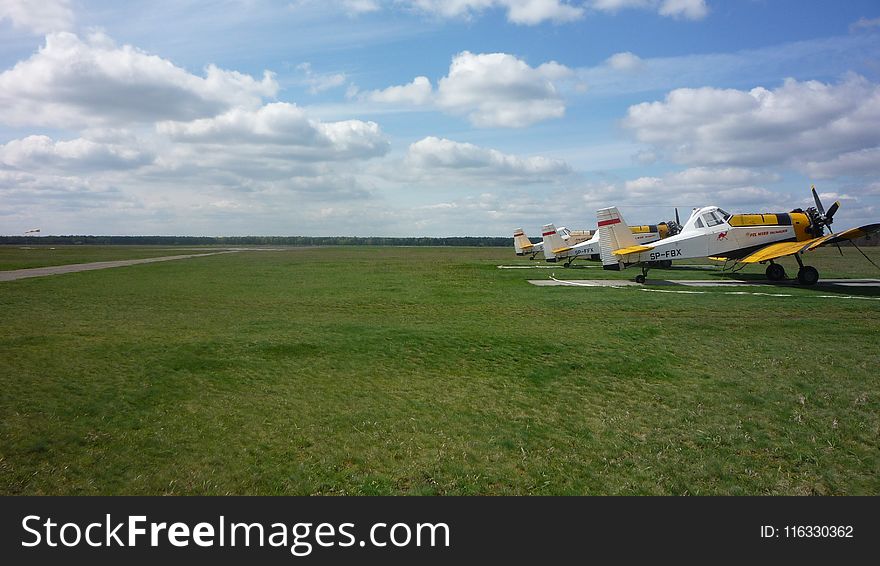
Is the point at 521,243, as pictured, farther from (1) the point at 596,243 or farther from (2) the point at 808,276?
(2) the point at 808,276

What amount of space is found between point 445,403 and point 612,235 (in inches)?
891

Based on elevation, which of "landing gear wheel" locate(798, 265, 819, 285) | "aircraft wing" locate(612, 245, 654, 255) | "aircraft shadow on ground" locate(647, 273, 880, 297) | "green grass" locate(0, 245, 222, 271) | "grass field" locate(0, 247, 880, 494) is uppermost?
"green grass" locate(0, 245, 222, 271)

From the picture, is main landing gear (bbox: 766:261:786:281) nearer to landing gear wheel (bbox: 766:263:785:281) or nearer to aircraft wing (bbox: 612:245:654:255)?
landing gear wheel (bbox: 766:263:785:281)

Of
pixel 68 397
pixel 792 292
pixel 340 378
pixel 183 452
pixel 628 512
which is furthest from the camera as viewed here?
pixel 792 292

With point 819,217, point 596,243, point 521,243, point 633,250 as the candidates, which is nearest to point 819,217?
point 819,217

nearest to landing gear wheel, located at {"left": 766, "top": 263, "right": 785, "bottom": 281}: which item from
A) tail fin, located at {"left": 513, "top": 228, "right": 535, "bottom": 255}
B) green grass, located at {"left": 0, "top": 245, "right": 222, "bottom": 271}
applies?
tail fin, located at {"left": 513, "top": 228, "right": 535, "bottom": 255}

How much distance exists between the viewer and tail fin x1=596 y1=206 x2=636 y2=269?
88.7 ft

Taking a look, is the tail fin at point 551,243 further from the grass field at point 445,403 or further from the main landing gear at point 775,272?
the grass field at point 445,403

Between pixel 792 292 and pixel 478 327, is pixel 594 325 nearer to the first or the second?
pixel 478 327

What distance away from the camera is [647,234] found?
3706cm

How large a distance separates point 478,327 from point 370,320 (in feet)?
11.1

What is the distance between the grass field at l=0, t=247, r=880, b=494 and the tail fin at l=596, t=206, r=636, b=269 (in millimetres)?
12351

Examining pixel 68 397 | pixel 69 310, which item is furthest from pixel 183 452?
pixel 69 310

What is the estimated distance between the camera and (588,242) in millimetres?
40562
